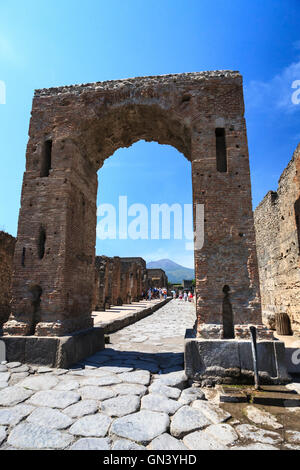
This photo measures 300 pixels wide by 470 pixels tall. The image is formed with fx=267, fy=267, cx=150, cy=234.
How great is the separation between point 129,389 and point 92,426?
3.48ft

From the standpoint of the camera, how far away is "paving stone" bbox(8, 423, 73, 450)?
2389 mm

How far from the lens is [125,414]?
3.00 m

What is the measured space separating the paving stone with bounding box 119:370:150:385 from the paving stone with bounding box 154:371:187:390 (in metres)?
0.22

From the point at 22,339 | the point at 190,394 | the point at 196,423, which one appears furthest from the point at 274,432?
the point at 22,339

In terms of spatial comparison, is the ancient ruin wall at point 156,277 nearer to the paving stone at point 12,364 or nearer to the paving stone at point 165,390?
the paving stone at point 12,364

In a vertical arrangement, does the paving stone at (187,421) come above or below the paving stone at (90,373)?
below

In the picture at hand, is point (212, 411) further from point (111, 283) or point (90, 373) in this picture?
point (111, 283)

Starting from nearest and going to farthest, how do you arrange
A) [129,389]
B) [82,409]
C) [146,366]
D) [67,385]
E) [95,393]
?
[82,409]
[95,393]
[129,389]
[67,385]
[146,366]

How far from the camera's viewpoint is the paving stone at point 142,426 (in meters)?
2.56

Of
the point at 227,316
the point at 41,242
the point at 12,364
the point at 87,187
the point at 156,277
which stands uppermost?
the point at 87,187

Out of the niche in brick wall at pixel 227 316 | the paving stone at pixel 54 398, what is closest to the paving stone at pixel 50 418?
the paving stone at pixel 54 398

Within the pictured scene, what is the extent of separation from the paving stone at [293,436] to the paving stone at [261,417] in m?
0.14

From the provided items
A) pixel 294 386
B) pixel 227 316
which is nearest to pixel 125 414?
pixel 227 316

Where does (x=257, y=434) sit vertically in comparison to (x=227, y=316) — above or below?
below
